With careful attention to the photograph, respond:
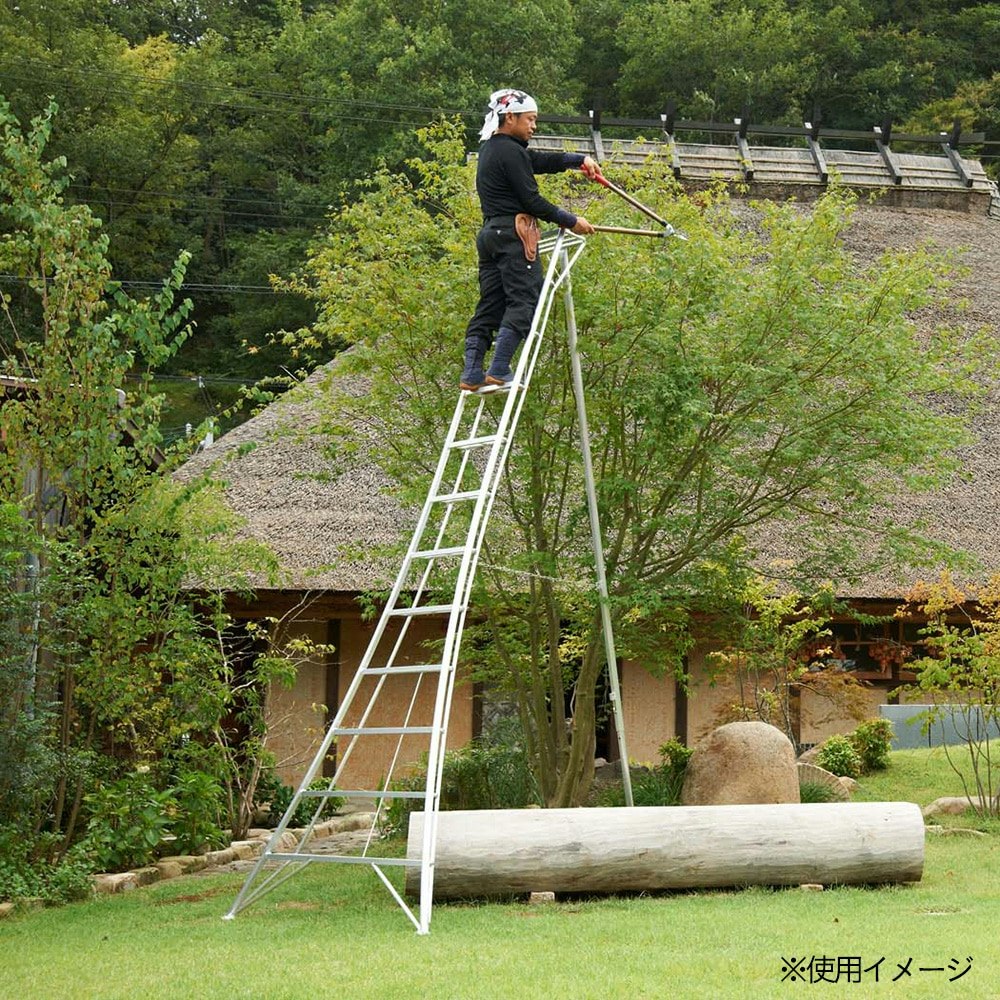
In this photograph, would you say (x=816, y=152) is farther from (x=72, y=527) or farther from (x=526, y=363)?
(x=72, y=527)

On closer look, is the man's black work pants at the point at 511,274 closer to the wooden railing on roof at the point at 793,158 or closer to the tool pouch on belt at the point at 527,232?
the tool pouch on belt at the point at 527,232

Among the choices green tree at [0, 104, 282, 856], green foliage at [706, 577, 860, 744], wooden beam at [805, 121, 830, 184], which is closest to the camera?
green tree at [0, 104, 282, 856]

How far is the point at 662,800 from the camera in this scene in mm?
11297

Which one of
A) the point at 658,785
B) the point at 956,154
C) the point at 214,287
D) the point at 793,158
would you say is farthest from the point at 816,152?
the point at 658,785

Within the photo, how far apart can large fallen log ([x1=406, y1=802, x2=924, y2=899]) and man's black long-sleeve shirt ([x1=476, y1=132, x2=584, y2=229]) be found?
3462mm

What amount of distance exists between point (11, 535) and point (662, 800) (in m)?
5.67

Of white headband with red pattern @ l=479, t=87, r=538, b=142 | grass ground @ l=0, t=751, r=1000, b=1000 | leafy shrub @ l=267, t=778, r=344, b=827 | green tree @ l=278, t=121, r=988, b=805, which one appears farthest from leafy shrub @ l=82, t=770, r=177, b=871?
white headband with red pattern @ l=479, t=87, r=538, b=142

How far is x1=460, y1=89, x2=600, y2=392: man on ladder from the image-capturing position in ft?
25.6

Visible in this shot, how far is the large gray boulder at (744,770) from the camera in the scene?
33.0ft

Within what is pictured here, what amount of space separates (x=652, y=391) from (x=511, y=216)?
2022 mm

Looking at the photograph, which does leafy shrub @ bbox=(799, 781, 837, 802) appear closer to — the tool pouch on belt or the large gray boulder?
the large gray boulder

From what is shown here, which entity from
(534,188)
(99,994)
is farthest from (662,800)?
(99,994)

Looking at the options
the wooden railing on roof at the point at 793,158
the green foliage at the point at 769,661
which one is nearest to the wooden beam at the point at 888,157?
the wooden railing on roof at the point at 793,158

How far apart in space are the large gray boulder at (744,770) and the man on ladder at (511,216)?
3910 millimetres
